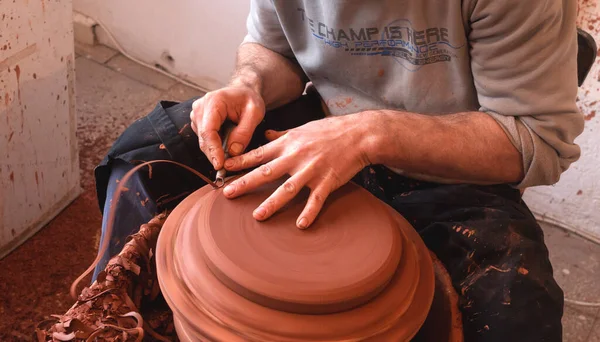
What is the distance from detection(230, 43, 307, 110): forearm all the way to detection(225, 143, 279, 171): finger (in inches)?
10.8

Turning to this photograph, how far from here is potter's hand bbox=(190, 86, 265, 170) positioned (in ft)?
3.21

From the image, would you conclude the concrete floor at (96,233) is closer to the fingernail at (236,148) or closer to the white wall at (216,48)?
the white wall at (216,48)

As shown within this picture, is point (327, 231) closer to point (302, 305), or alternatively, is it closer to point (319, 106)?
point (302, 305)

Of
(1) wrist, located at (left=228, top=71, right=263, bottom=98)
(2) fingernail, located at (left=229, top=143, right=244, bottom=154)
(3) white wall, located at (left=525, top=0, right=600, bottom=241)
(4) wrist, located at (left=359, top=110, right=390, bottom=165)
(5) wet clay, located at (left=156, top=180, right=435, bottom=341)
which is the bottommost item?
(3) white wall, located at (left=525, top=0, right=600, bottom=241)

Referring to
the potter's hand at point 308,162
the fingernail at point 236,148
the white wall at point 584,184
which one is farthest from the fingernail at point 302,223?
the white wall at point 584,184

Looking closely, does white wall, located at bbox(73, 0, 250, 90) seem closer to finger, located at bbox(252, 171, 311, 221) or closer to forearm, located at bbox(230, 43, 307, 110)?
forearm, located at bbox(230, 43, 307, 110)

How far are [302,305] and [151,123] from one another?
53 cm

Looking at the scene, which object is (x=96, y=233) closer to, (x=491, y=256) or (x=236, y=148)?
(x=236, y=148)

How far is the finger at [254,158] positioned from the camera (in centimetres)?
96

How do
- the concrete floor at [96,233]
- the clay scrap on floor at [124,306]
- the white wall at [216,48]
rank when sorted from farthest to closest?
the white wall at [216,48] → the concrete floor at [96,233] → the clay scrap on floor at [124,306]

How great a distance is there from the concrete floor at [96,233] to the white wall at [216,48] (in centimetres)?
7

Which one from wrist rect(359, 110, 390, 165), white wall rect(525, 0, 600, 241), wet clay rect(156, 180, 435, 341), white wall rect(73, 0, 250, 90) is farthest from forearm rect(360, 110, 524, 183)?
white wall rect(73, 0, 250, 90)

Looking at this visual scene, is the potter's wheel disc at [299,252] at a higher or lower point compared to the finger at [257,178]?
lower

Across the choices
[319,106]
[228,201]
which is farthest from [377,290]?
[319,106]
